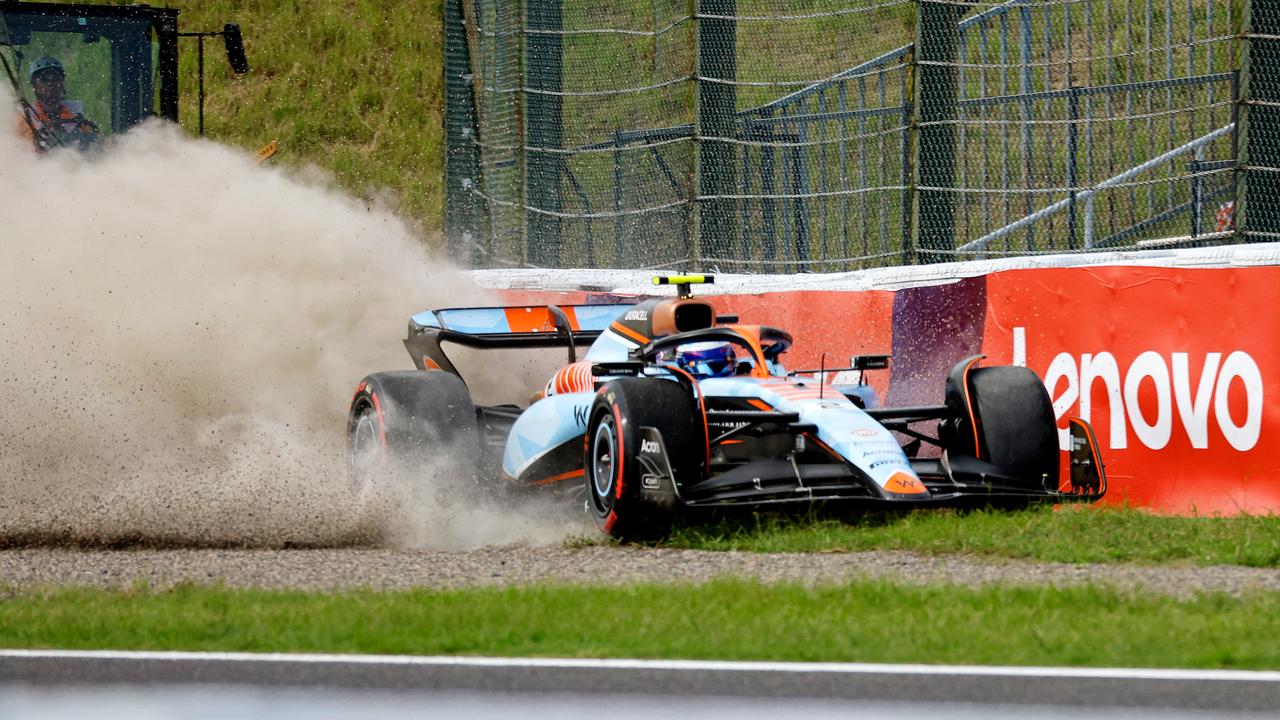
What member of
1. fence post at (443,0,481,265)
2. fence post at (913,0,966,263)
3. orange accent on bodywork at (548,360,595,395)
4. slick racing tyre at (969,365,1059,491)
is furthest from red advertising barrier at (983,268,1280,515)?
fence post at (443,0,481,265)

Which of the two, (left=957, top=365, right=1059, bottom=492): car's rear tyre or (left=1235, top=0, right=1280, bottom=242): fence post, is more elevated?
(left=1235, top=0, right=1280, bottom=242): fence post

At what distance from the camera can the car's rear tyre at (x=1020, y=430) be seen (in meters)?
8.32

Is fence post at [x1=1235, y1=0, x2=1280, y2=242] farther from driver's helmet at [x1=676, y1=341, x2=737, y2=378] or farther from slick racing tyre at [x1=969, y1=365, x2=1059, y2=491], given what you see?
driver's helmet at [x1=676, y1=341, x2=737, y2=378]

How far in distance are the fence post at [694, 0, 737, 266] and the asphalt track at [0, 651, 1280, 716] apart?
8.16m

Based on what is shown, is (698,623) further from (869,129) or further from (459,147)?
(459,147)

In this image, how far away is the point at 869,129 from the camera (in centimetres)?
1247

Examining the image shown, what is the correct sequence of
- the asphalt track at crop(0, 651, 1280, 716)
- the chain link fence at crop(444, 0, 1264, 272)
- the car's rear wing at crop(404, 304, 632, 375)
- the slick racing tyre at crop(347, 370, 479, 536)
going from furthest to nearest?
the chain link fence at crop(444, 0, 1264, 272) < the car's rear wing at crop(404, 304, 632, 375) < the slick racing tyre at crop(347, 370, 479, 536) < the asphalt track at crop(0, 651, 1280, 716)

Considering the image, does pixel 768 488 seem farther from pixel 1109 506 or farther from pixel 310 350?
pixel 310 350

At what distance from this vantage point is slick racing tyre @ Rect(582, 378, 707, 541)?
7.84 metres

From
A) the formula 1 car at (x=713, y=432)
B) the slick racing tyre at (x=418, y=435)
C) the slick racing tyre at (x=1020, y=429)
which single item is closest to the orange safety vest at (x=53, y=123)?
the formula 1 car at (x=713, y=432)

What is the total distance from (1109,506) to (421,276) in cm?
549

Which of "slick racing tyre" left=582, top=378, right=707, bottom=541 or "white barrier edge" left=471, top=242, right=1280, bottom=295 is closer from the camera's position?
"slick racing tyre" left=582, top=378, right=707, bottom=541

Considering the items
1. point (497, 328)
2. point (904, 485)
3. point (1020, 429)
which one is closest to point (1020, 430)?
point (1020, 429)

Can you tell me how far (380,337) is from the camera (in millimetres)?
12266
